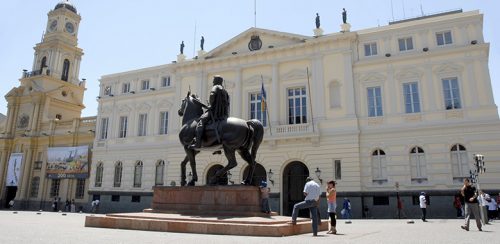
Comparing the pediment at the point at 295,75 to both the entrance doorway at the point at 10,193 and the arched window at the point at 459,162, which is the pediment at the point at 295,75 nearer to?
the arched window at the point at 459,162

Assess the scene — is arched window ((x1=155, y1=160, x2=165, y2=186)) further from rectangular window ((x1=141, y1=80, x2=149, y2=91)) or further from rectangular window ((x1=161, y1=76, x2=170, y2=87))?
rectangular window ((x1=141, y1=80, x2=149, y2=91))

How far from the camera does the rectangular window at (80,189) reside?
38438 mm

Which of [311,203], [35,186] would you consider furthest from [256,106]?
[35,186]

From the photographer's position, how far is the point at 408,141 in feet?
81.1

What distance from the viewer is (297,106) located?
95.0 feet

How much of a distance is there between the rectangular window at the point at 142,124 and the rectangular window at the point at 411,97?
22.5 meters

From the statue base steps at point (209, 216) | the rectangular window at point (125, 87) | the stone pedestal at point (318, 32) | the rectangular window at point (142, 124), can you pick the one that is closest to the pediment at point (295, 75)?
the stone pedestal at point (318, 32)

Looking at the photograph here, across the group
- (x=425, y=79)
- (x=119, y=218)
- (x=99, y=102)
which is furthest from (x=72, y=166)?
(x=425, y=79)

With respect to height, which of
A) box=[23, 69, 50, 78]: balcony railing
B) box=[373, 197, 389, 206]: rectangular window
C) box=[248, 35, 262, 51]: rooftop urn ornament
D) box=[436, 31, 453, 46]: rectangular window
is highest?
box=[23, 69, 50, 78]: balcony railing

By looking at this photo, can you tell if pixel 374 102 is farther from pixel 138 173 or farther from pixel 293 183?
pixel 138 173

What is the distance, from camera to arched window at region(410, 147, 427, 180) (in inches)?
950

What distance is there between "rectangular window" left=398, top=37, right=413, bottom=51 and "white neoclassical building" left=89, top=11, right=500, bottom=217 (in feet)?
0.31

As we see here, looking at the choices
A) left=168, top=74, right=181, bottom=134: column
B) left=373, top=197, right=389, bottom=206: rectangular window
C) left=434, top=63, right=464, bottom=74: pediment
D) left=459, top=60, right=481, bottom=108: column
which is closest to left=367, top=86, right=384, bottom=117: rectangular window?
left=434, top=63, right=464, bottom=74: pediment

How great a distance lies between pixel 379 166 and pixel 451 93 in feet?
21.8
